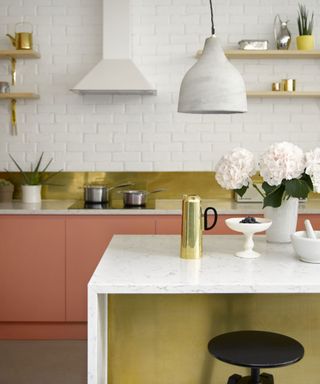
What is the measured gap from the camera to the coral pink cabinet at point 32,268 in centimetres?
486

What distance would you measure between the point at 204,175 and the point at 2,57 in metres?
1.92

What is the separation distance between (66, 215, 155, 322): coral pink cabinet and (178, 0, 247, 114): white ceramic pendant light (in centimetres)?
214

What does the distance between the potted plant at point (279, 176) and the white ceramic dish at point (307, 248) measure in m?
0.24

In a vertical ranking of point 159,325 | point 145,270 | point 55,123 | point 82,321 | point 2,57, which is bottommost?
point 82,321

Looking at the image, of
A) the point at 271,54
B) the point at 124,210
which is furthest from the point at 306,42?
the point at 124,210

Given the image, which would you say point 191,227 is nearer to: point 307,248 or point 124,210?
point 307,248

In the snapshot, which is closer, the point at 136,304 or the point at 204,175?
the point at 136,304

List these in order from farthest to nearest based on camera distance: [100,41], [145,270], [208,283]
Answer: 1. [100,41]
2. [145,270]
3. [208,283]

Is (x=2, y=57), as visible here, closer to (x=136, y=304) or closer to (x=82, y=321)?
(x=82, y=321)

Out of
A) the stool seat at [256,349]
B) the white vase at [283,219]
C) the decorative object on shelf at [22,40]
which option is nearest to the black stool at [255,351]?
the stool seat at [256,349]

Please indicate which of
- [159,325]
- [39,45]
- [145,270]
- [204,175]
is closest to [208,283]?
[145,270]

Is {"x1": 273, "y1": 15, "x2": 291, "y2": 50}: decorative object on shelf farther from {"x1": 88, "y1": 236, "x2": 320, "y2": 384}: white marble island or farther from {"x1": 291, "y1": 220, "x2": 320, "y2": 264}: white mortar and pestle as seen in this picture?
{"x1": 291, "y1": 220, "x2": 320, "y2": 264}: white mortar and pestle

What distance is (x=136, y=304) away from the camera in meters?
2.82

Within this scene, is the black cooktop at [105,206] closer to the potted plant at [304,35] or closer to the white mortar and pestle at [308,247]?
the potted plant at [304,35]
